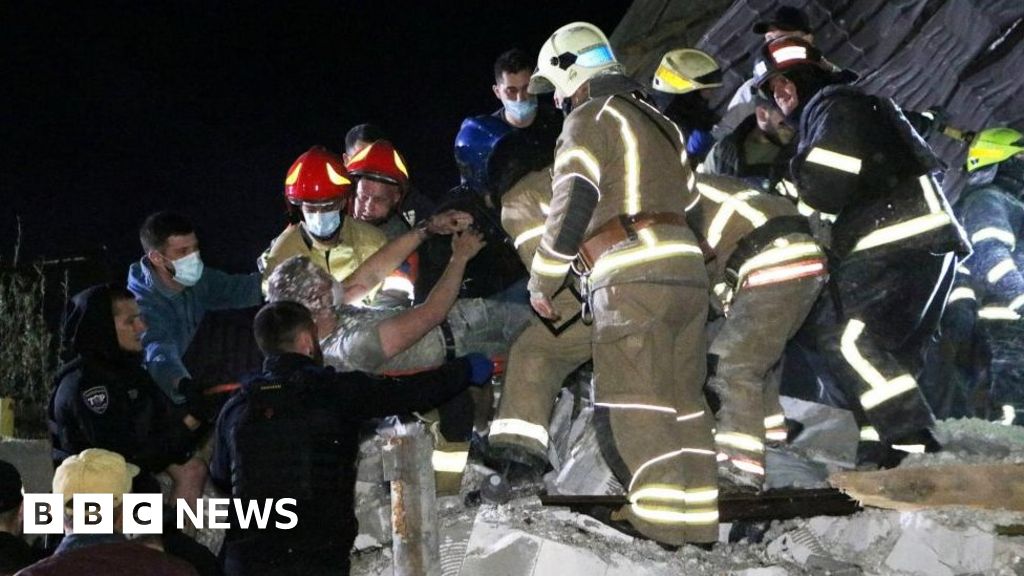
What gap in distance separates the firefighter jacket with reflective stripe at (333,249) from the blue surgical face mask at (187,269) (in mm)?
369

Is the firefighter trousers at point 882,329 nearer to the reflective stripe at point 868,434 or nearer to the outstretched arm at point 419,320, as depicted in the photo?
the reflective stripe at point 868,434

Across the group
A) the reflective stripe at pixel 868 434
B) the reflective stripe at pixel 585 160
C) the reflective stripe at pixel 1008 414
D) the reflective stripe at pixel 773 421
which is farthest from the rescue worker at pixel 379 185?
the reflective stripe at pixel 1008 414

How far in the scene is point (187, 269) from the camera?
6.23 metres

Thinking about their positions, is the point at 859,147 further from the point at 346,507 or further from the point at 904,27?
the point at 904,27

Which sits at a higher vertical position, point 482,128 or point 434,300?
point 482,128

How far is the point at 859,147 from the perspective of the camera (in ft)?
18.1

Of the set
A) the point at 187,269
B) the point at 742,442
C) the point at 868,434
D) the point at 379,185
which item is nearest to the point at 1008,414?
the point at 868,434

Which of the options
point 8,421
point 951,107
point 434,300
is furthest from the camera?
point 951,107

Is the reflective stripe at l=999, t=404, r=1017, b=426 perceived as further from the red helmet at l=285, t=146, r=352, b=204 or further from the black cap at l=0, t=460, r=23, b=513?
the black cap at l=0, t=460, r=23, b=513

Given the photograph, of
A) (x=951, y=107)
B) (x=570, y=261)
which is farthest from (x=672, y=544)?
(x=951, y=107)

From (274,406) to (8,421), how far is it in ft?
11.3

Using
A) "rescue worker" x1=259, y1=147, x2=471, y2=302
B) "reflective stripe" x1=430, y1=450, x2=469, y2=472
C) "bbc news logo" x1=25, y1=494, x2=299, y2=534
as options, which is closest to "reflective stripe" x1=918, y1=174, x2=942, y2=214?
"reflective stripe" x1=430, y1=450, x2=469, y2=472

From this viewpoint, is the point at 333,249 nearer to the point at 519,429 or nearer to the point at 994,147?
Result: the point at 519,429

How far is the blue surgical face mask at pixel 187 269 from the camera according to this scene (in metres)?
6.21
